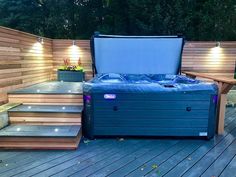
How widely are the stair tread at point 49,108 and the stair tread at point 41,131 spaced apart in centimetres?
22

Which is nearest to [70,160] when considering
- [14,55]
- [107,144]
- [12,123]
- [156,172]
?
[107,144]

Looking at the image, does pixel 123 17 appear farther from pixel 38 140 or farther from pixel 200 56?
pixel 38 140

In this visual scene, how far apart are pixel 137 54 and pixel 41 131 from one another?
2.82 m

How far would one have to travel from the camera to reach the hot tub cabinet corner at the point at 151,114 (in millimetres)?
3193

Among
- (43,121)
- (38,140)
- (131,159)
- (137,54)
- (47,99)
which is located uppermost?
(137,54)

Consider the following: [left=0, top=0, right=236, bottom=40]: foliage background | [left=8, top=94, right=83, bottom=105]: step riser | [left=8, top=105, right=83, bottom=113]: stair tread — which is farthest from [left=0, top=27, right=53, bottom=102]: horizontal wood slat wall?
[left=0, top=0, right=236, bottom=40]: foliage background

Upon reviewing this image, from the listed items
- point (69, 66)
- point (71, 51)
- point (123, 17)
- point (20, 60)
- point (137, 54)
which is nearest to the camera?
point (20, 60)

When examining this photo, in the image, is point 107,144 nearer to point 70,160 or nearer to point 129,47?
point 70,160

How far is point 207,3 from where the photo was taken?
720 centimetres

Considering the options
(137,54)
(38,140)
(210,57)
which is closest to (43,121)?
(38,140)

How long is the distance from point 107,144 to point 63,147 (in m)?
0.59

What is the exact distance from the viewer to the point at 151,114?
3240mm

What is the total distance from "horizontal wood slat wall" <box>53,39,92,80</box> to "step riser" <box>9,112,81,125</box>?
3193 millimetres

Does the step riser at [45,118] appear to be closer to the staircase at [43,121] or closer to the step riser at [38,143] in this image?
the staircase at [43,121]
